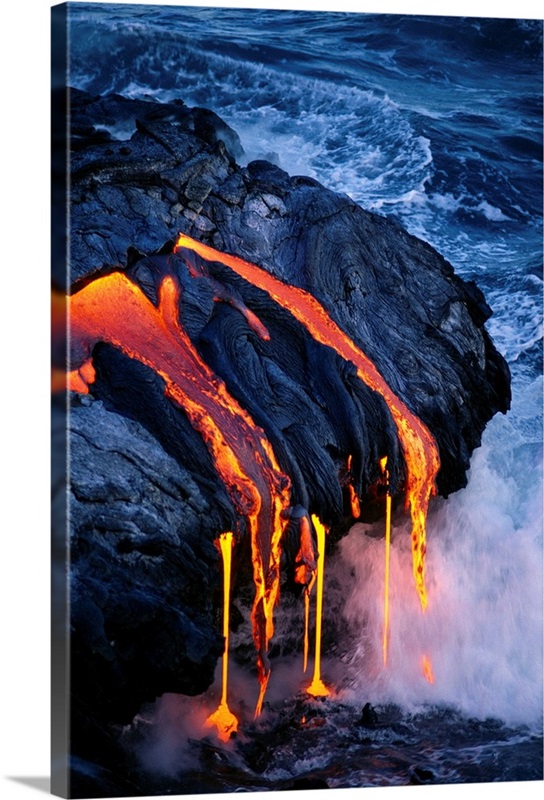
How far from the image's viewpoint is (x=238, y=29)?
6.55 metres

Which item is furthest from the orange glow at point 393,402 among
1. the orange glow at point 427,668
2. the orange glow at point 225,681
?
the orange glow at point 225,681

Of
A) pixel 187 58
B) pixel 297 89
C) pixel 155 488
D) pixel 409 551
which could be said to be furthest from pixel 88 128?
pixel 409 551

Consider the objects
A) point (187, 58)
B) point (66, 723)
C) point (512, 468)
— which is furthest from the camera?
point (512, 468)

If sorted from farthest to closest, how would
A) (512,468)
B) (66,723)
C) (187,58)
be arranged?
(512,468)
(187,58)
(66,723)

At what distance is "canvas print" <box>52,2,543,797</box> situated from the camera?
240 inches

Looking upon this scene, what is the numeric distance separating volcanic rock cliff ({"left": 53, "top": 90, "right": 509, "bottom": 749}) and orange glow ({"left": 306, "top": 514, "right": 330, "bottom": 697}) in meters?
0.05

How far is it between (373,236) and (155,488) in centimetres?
141

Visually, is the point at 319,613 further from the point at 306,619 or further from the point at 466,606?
the point at 466,606

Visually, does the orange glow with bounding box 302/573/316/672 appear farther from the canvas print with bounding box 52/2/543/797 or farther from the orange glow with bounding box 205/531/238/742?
the orange glow with bounding box 205/531/238/742

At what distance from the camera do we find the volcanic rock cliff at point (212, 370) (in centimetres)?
604

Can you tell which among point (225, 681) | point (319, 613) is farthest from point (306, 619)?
point (225, 681)

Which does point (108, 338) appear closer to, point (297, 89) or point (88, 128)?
point (88, 128)

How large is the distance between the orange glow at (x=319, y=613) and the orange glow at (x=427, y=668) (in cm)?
A: 42

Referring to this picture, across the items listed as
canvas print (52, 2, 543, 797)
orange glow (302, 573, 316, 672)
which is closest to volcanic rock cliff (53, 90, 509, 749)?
canvas print (52, 2, 543, 797)
